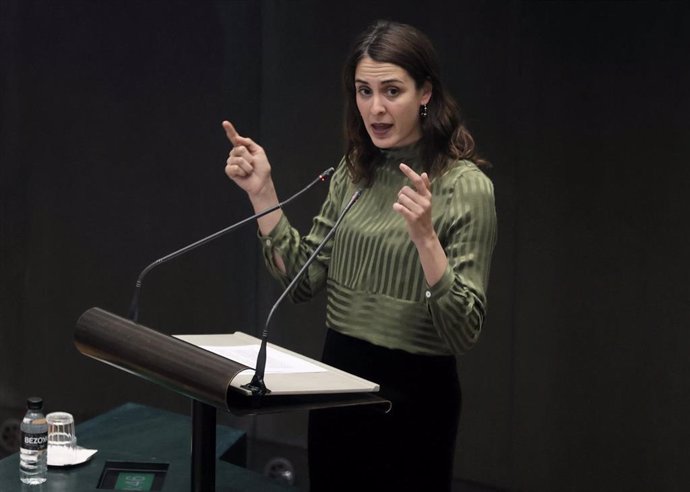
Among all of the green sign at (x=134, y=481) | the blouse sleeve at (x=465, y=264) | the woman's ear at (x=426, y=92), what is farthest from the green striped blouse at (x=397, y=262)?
the green sign at (x=134, y=481)

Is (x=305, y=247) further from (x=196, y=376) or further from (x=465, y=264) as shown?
(x=196, y=376)

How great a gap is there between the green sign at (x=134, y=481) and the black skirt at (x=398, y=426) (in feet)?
1.43

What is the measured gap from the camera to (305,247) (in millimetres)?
2111

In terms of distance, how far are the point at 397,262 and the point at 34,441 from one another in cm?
83

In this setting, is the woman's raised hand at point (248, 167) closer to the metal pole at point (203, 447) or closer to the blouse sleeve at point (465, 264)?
the blouse sleeve at point (465, 264)

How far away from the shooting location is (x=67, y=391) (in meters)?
3.78

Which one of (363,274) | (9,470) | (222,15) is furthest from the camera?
(222,15)

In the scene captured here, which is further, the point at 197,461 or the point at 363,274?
the point at 363,274

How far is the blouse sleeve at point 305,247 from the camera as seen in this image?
208 cm

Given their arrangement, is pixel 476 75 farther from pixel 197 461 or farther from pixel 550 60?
pixel 197 461

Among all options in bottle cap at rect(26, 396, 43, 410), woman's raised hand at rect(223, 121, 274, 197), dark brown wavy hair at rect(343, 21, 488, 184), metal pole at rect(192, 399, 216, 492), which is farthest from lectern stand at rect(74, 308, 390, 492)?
dark brown wavy hair at rect(343, 21, 488, 184)

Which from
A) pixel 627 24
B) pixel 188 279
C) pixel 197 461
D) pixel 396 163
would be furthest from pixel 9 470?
pixel 627 24

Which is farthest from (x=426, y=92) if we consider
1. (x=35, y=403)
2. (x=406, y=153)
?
(x=35, y=403)

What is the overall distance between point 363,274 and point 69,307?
83.2 inches
